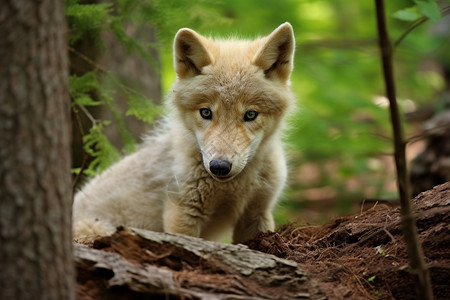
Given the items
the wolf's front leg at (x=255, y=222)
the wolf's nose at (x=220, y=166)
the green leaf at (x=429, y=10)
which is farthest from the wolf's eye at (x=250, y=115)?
the green leaf at (x=429, y=10)

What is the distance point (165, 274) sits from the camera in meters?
3.21

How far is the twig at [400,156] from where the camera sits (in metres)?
2.96

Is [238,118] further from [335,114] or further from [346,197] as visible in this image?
[346,197]

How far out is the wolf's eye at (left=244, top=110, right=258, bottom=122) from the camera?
493 cm

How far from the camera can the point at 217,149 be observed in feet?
15.1

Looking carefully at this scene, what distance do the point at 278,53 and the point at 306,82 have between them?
553 cm

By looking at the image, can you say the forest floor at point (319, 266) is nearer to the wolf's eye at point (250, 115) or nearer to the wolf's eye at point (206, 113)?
the wolf's eye at point (250, 115)

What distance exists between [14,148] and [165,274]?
1259mm

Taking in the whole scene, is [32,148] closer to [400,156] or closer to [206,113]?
[400,156]

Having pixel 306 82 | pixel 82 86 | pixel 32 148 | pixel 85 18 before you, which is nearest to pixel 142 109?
pixel 82 86

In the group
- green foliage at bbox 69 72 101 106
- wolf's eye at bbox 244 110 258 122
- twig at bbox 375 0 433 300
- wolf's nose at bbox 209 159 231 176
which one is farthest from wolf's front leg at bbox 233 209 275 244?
twig at bbox 375 0 433 300

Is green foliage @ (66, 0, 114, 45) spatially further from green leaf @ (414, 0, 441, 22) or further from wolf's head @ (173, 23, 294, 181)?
green leaf @ (414, 0, 441, 22)

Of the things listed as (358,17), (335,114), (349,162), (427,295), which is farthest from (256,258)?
(358,17)

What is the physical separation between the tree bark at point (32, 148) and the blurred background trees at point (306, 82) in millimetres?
1488
